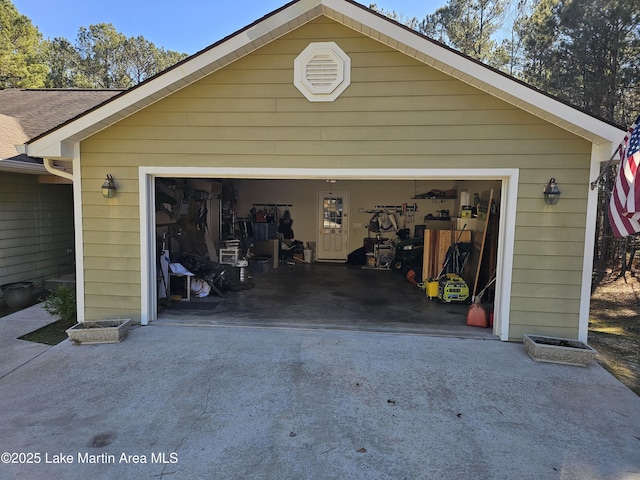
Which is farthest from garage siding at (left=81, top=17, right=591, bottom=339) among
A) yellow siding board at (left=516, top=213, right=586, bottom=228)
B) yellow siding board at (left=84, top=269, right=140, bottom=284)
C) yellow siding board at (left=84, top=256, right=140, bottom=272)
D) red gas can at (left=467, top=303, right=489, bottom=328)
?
red gas can at (left=467, top=303, right=489, bottom=328)

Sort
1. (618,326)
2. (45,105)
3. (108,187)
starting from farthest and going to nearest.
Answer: (45,105) → (618,326) → (108,187)

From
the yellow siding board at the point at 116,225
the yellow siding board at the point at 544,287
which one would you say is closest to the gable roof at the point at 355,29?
the yellow siding board at the point at 116,225

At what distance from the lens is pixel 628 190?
3.39m

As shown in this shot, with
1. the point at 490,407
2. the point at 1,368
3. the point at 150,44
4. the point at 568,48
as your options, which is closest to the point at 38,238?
the point at 1,368

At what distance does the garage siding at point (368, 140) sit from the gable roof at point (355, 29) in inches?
4.1

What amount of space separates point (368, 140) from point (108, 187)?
3180mm

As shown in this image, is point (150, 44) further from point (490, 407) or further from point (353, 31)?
point (490, 407)

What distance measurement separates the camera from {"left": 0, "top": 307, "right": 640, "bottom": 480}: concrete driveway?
2.44m

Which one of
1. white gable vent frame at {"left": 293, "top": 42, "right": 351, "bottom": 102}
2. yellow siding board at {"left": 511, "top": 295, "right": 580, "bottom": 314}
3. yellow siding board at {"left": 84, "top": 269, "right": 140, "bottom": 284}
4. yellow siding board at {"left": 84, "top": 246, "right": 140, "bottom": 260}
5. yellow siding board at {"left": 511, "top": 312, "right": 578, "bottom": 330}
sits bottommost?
yellow siding board at {"left": 511, "top": 312, "right": 578, "bottom": 330}

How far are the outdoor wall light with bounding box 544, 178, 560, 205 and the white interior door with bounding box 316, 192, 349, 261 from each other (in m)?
6.81

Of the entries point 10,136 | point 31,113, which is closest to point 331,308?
point 10,136

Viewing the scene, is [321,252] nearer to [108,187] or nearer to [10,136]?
[108,187]

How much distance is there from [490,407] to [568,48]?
978 cm

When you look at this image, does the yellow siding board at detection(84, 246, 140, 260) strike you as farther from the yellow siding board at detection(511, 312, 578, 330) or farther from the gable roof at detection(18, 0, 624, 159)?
the yellow siding board at detection(511, 312, 578, 330)
